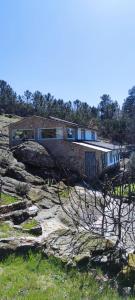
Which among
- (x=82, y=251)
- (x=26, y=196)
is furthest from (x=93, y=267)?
(x=26, y=196)

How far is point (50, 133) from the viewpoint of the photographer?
4181 centimetres

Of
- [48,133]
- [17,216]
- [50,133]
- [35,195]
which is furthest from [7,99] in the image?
[17,216]

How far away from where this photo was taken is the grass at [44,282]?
5.43 metres

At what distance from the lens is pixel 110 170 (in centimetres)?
4338

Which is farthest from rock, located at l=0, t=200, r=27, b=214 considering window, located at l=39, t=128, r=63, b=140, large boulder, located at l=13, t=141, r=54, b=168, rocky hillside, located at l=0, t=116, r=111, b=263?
window, located at l=39, t=128, r=63, b=140

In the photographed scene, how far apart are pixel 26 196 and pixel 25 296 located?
18523mm

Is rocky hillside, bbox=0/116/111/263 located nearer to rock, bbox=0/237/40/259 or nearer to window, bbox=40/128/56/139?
rock, bbox=0/237/40/259

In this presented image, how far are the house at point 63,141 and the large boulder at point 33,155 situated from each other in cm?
173

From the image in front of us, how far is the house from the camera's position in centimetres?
3931

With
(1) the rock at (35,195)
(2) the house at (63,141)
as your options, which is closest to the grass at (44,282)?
(1) the rock at (35,195)

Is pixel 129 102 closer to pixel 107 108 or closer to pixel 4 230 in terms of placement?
pixel 107 108

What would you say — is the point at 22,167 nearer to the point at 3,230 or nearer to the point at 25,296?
the point at 3,230

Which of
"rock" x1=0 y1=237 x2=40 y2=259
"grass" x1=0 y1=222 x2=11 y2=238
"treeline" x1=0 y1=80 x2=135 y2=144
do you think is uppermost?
"treeline" x1=0 y1=80 x2=135 y2=144

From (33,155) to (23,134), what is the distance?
728 centimetres
